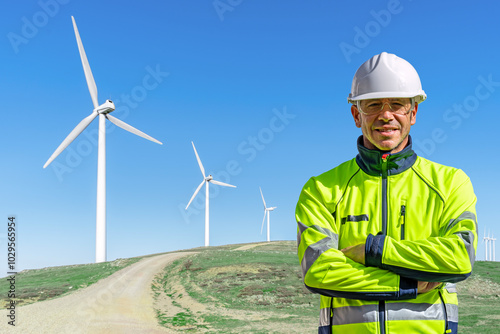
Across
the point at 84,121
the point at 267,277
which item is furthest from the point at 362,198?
the point at 84,121

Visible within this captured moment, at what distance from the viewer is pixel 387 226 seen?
389 centimetres

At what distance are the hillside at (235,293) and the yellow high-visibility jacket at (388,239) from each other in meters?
14.7

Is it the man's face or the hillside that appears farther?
the hillside

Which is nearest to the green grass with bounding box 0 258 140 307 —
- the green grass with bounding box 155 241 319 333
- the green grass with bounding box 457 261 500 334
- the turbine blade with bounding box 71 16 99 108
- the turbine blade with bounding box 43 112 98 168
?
the green grass with bounding box 155 241 319 333

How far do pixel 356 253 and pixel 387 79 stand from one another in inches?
57.2

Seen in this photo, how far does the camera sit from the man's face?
12.7 ft

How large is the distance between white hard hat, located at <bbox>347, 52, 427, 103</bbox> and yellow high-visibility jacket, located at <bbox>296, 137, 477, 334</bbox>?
48 centimetres

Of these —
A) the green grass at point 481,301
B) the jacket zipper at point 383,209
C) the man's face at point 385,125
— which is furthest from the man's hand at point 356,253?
the green grass at point 481,301

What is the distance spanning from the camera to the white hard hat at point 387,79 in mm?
3822

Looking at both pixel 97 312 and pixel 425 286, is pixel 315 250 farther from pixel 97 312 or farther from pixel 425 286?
pixel 97 312

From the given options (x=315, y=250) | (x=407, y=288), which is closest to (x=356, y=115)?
(x=315, y=250)

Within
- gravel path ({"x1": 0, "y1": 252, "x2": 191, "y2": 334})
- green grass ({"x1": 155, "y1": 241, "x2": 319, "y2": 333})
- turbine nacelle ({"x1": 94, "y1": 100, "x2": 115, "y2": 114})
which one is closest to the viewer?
gravel path ({"x1": 0, "y1": 252, "x2": 191, "y2": 334})

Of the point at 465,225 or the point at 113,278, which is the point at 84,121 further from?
the point at 465,225

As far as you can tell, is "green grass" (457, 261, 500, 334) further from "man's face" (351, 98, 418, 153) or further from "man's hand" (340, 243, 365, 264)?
"man's face" (351, 98, 418, 153)
